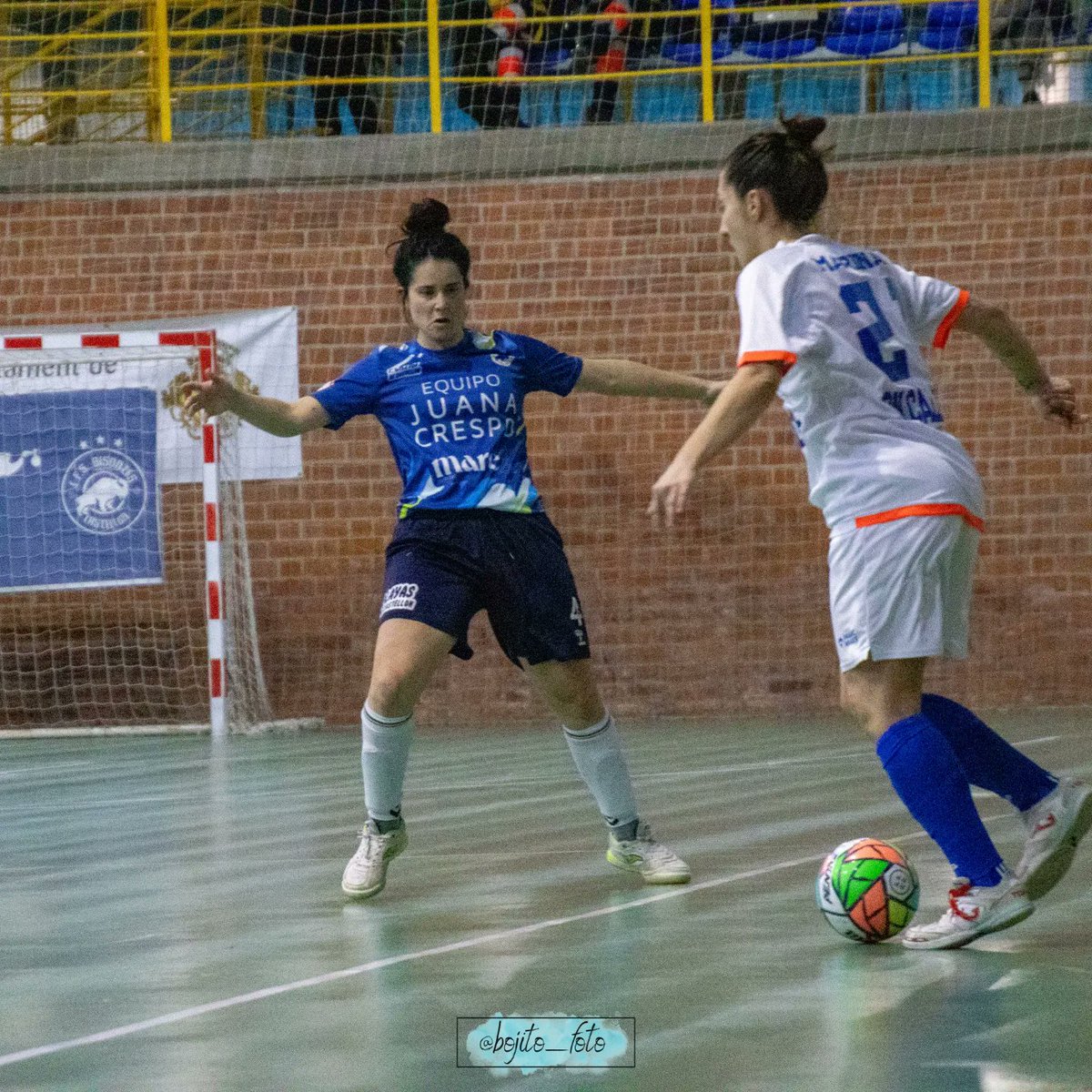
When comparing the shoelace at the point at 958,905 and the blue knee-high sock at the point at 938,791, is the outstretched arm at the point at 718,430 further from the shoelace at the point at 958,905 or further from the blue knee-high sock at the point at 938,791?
the shoelace at the point at 958,905

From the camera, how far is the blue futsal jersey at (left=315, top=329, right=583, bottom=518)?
539 cm

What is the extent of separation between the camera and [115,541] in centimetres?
1208

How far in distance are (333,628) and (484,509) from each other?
6.98 metres

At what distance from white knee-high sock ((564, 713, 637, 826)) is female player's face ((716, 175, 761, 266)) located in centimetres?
157

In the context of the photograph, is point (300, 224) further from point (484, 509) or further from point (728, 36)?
point (484, 509)

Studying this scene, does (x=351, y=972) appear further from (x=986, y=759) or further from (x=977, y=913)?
(x=986, y=759)

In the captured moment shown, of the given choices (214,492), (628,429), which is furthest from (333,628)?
(628,429)

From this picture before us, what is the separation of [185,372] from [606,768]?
730 cm

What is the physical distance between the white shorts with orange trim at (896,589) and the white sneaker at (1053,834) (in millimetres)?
466

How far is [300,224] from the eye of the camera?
12.4 meters

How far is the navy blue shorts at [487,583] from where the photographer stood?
5277 mm

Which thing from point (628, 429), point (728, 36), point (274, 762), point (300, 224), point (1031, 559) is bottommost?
point (274, 762)

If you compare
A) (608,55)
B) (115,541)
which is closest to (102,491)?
(115,541)

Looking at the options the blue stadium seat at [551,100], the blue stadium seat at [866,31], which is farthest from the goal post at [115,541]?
the blue stadium seat at [866,31]
